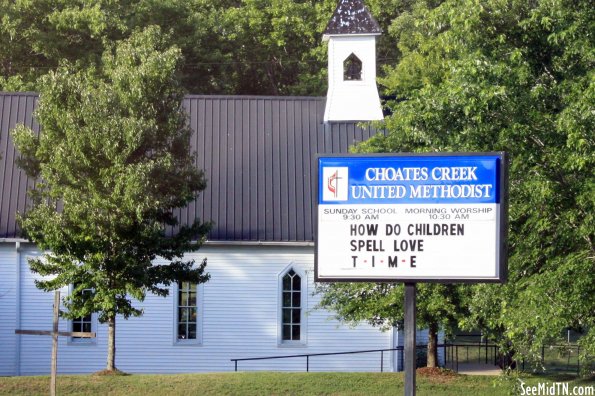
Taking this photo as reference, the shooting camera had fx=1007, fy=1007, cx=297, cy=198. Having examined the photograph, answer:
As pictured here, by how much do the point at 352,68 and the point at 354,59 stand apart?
11.4 inches

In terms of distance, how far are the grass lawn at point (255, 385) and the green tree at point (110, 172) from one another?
4.63ft

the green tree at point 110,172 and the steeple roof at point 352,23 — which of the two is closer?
the green tree at point 110,172

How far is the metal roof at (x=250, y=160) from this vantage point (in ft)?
88.6

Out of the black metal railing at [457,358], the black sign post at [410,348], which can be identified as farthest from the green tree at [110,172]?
the black sign post at [410,348]

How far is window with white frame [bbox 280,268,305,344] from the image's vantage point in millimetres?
27125

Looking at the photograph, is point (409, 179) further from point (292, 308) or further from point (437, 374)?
point (292, 308)

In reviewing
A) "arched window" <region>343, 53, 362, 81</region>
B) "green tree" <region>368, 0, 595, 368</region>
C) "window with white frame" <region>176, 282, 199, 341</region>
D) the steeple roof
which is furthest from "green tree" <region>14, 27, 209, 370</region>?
"arched window" <region>343, 53, 362, 81</region>

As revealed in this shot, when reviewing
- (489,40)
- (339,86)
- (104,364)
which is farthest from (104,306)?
(339,86)

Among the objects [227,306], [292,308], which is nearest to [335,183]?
[227,306]

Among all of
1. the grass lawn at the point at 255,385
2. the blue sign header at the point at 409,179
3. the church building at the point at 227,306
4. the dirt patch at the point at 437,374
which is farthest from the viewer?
the church building at the point at 227,306

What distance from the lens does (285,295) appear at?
2727 cm

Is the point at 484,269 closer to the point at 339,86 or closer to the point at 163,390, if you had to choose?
the point at 163,390

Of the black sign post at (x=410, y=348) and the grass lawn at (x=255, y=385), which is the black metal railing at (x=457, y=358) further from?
the black sign post at (x=410, y=348)

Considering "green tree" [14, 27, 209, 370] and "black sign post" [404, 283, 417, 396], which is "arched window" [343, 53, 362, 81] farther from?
"black sign post" [404, 283, 417, 396]
